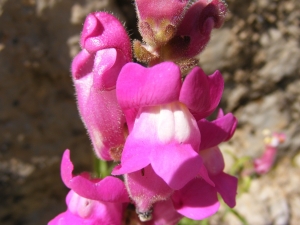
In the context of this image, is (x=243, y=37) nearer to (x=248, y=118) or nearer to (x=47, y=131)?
(x=248, y=118)

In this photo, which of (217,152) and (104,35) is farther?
(217,152)

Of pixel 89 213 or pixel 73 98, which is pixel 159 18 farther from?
pixel 73 98

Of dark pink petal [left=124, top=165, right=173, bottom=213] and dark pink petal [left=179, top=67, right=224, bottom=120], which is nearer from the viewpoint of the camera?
dark pink petal [left=179, top=67, right=224, bottom=120]

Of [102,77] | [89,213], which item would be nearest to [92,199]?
[89,213]

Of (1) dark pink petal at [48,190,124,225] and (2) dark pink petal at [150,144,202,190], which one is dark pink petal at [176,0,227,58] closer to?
(2) dark pink petal at [150,144,202,190]

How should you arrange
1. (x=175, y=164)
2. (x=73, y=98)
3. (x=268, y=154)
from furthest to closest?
(x=268, y=154) < (x=73, y=98) < (x=175, y=164)

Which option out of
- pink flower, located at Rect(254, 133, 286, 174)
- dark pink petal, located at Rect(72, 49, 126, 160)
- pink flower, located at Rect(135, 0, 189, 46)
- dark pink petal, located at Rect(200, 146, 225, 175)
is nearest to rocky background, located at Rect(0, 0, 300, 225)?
pink flower, located at Rect(254, 133, 286, 174)

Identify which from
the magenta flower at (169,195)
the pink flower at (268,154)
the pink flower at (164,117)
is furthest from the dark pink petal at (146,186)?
the pink flower at (268,154)
